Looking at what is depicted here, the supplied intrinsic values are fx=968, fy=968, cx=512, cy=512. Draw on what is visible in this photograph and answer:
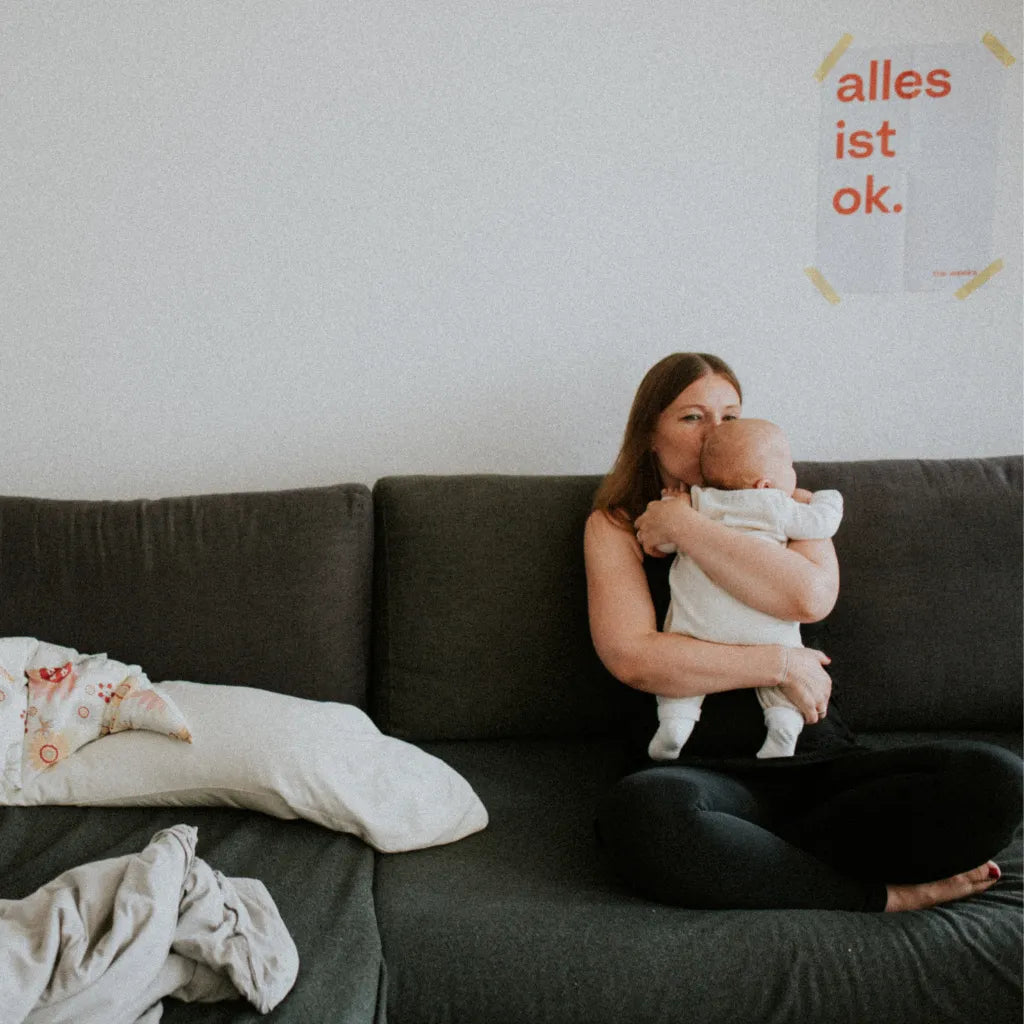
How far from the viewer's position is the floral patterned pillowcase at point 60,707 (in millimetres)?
1499

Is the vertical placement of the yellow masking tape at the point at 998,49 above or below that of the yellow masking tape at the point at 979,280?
above

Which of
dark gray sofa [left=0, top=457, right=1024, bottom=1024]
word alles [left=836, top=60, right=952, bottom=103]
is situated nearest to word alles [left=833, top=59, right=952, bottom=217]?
word alles [left=836, top=60, right=952, bottom=103]

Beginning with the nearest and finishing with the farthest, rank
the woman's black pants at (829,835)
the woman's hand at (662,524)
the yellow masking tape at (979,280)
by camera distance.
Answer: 1. the woman's black pants at (829,835)
2. the woman's hand at (662,524)
3. the yellow masking tape at (979,280)

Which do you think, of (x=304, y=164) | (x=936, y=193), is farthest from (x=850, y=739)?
(x=304, y=164)

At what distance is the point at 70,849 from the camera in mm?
1369

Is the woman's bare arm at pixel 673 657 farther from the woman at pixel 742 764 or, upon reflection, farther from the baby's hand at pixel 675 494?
the baby's hand at pixel 675 494

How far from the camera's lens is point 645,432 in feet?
5.65

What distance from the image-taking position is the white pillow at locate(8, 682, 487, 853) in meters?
1.42

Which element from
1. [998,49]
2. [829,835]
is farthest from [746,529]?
[998,49]

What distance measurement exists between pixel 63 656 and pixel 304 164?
3.51 ft

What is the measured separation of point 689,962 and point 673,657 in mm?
453

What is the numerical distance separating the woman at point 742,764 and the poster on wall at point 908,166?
1.85 feet

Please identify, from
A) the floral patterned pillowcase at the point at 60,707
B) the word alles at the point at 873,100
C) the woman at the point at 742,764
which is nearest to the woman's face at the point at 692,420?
the woman at the point at 742,764

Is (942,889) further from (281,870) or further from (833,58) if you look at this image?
(833,58)
